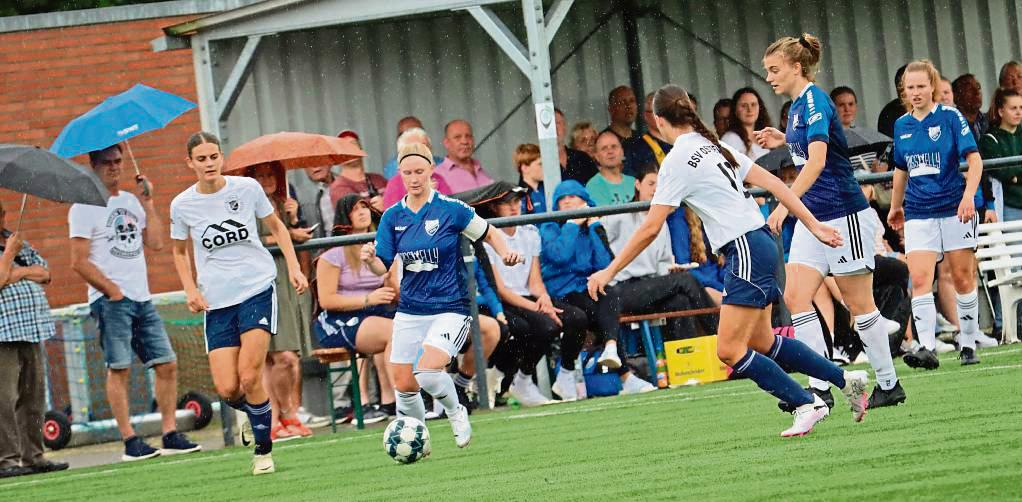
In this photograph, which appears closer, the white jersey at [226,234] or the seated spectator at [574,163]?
the white jersey at [226,234]

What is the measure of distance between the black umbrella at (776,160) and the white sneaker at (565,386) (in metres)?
2.45

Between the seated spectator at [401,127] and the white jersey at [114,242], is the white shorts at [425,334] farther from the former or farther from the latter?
the seated spectator at [401,127]

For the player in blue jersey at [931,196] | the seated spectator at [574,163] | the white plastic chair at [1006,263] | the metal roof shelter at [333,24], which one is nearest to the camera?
the player in blue jersey at [931,196]

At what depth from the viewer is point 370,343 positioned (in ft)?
40.5

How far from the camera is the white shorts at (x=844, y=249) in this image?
8789 millimetres

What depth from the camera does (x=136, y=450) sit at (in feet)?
38.7

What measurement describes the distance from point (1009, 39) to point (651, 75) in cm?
376

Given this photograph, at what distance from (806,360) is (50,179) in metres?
5.62

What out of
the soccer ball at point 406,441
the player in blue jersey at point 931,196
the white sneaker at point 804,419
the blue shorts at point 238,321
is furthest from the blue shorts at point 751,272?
the player in blue jersey at point 931,196

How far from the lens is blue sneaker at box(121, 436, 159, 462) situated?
38.6ft

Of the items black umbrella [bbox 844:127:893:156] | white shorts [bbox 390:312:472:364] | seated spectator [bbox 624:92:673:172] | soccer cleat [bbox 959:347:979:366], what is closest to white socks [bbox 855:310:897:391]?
white shorts [bbox 390:312:472:364]

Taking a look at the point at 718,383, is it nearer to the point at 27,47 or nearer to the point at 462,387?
the point at 462,387

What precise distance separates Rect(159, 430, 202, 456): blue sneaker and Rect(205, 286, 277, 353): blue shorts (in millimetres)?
2525

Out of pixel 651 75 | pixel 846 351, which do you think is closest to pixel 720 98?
pixel 651 75
